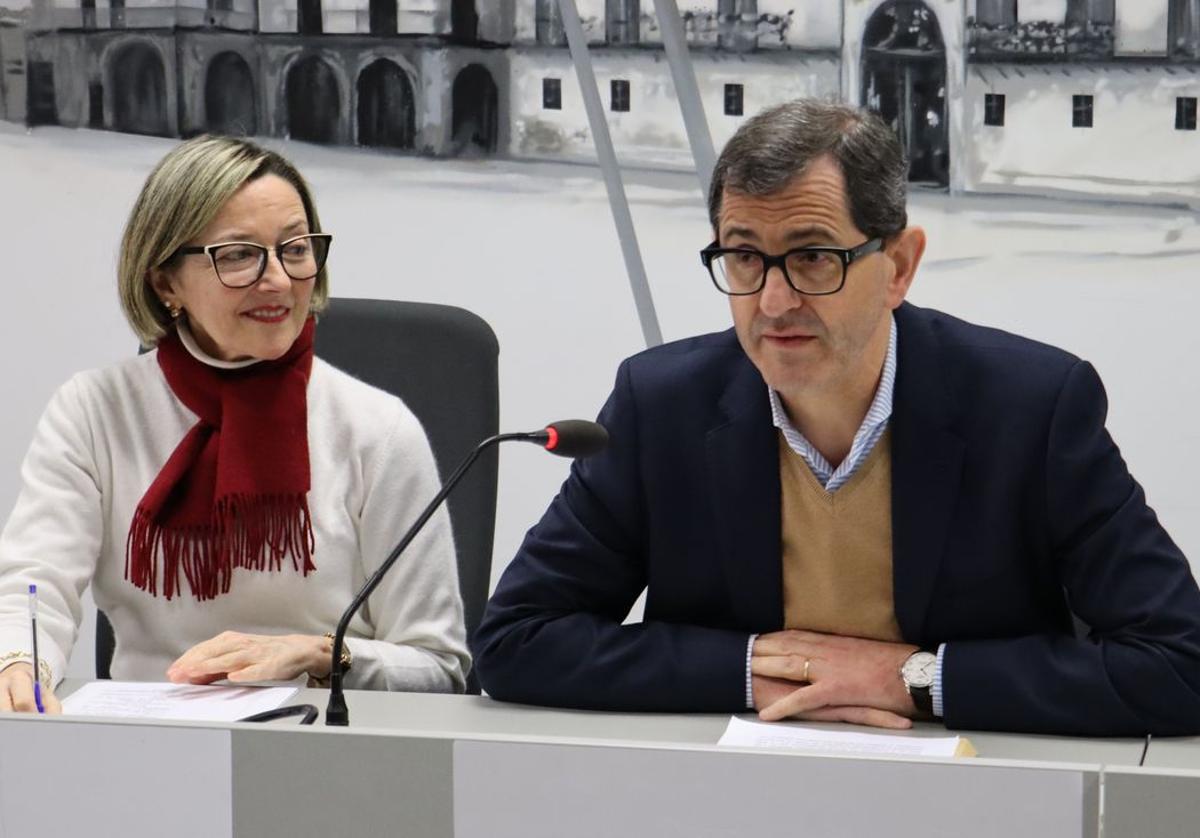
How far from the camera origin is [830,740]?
156 cm

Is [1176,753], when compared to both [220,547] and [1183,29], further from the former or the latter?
[1183,29]

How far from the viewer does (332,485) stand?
6.93 feet

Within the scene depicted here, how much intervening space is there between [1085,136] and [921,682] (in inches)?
66.5

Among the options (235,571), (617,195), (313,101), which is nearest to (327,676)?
(235,571)

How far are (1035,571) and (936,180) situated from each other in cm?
147

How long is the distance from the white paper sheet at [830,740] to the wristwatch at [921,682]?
7cm

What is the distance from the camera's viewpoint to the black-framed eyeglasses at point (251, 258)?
6.79 feet

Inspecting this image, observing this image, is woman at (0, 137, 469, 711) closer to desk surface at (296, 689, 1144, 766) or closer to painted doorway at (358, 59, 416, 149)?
Answer: desk surface at (296, 689, 1144, 766)

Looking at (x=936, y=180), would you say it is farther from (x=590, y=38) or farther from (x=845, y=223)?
(x=845, y=223)

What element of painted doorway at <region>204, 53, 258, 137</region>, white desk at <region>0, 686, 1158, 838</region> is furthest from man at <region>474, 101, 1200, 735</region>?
painted doorway at <region>204, 53, 258, 137</region>

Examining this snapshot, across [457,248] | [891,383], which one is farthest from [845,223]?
[457,248]

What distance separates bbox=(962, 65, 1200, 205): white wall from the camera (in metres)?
3.00

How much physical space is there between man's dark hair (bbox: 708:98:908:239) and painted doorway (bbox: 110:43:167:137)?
6.60 ft

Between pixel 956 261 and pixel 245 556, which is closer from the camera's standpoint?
pixel 245 556
